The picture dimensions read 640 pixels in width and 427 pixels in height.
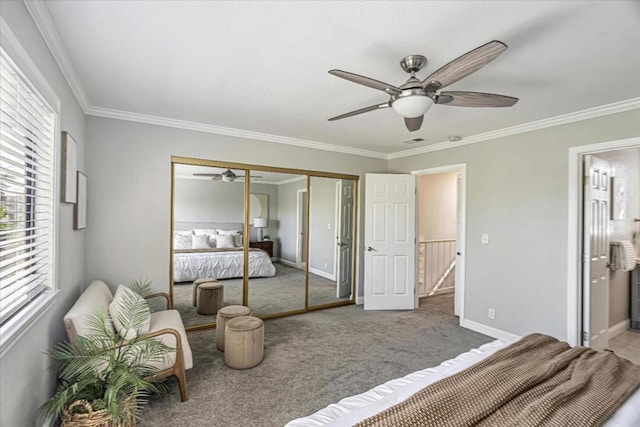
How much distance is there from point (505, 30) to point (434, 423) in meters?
1.98

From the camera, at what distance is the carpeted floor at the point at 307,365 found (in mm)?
2262

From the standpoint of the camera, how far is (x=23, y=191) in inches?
67.8

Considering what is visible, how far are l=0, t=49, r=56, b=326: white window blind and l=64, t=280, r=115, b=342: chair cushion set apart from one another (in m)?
0.23

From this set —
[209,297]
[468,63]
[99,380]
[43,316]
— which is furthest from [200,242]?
[468,63]

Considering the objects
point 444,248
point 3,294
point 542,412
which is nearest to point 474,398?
point 542,412

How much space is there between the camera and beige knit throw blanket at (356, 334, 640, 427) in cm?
125

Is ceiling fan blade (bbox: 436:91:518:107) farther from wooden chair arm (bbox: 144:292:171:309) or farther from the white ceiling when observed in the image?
wooden chair arm (bbox: 144:292:171:309)

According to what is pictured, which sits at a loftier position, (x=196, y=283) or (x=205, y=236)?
(x=205, y=236)

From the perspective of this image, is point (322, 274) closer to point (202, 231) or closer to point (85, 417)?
point (202, 231)

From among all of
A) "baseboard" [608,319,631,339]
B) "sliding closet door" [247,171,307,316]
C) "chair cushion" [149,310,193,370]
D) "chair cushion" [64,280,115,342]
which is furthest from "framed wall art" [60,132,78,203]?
"baseboard" [608,319,631,339]

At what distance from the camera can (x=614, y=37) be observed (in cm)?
183

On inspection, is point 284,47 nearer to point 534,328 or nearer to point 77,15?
point 77,15

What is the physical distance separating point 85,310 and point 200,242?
5.93 ft

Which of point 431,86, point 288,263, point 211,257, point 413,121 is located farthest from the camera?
point 288,263
